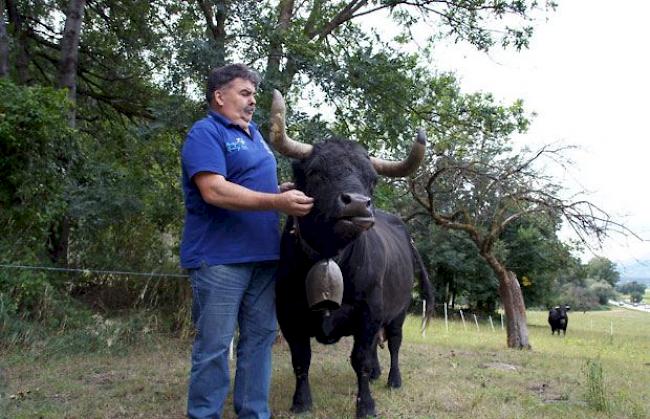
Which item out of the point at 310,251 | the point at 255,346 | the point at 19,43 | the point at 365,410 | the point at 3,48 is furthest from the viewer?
the point at 19,43

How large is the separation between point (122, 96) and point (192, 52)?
5.24 meters

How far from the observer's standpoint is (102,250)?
9477 millimetres

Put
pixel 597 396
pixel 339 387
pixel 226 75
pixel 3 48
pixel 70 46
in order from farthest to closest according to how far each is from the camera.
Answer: pixel 70 46
pixel 3 48
pixel 339 387
pixel 597 396
pixel 226 75

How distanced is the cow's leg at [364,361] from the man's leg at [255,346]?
4.15 feet

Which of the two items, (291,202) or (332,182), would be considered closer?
(291,202)

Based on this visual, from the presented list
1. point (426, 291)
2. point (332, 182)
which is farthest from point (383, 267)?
point (426, 291)

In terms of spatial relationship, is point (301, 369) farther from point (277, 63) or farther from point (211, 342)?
point (277, 63)

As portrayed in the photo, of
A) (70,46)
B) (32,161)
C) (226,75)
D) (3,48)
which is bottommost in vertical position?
(226,75)

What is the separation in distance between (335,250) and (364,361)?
1237 mm

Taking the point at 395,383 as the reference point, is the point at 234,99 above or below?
above

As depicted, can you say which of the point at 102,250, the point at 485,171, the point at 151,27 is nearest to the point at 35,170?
the point at 102,250

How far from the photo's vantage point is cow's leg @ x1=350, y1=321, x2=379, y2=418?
4852mm

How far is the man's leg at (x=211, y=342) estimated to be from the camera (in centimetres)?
338

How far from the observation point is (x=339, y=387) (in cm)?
621
